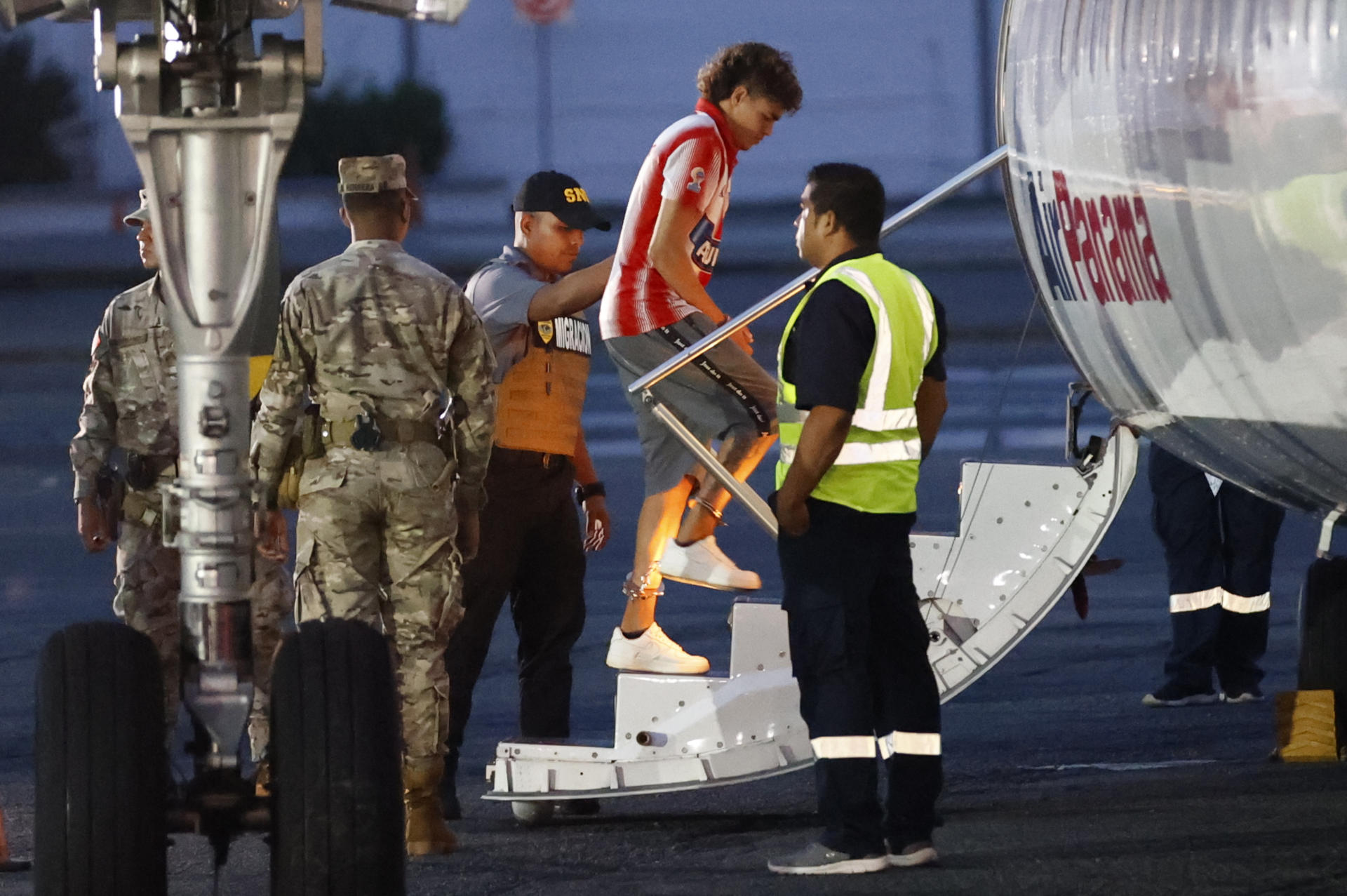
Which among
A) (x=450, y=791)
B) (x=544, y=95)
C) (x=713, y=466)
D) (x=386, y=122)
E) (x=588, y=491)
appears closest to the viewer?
(x=713, y=466)

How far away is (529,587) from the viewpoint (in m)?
7.21

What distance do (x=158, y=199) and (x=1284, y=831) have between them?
371cm

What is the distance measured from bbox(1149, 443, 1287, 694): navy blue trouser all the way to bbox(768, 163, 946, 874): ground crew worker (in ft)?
9.94

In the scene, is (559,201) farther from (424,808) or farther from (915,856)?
(915,856)

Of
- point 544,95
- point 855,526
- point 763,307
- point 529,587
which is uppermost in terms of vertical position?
point 544,95

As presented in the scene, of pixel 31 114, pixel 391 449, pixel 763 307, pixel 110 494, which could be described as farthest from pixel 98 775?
pixel 31 114

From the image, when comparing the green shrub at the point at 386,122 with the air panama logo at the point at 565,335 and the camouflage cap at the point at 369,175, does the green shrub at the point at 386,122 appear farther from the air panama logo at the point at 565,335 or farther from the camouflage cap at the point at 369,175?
the camouflage cap at the point at 369,175

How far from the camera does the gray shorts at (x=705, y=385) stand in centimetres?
695

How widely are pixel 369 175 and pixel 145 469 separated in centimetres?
134

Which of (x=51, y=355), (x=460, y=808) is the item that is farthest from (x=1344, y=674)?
(x=51, y=355)

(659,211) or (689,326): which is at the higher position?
(659,211)

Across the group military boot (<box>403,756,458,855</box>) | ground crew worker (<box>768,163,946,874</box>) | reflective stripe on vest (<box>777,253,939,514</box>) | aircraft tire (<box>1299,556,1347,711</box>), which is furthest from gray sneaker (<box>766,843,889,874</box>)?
aircraft tire (<box>1299,556,1347,711</box>)

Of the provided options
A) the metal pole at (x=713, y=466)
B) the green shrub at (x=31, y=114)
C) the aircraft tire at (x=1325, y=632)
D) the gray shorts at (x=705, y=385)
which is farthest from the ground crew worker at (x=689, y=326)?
the green shrub at (x=31, y=114)

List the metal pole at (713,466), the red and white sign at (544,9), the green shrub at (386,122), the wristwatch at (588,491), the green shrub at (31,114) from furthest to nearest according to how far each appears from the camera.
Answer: the red and white sign at (544,9), the green shrub at (386,122), the green shrub at (31,114), the wristwatch at (588,491), the metal pole at (713,466)
